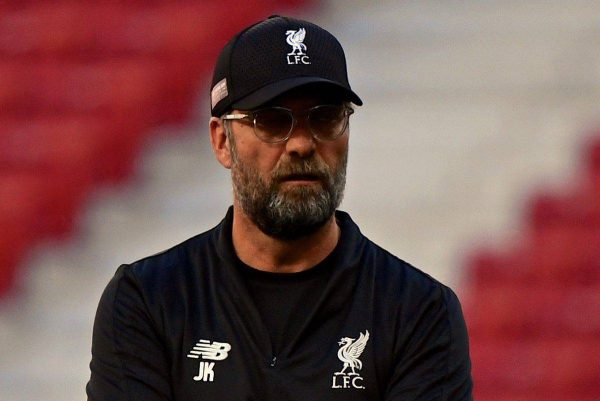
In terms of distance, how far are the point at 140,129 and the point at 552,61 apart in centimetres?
144

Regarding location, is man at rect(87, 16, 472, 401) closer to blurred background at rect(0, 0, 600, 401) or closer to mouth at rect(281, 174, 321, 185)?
mouth at rect(281, 174, 321, 185)

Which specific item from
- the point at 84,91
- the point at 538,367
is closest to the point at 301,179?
the point at 538,367

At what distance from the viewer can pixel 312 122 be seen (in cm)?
190

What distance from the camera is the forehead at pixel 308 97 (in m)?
1.90

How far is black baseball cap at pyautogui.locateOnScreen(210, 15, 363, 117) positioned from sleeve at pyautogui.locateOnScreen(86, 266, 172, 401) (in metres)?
0.33

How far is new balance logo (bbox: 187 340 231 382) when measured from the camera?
1.89 m

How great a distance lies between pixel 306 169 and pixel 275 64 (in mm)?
173

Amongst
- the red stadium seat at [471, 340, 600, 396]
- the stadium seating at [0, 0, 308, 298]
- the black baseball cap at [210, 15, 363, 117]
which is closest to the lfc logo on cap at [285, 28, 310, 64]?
the black baseball cap at [210, 15, 363, 117]

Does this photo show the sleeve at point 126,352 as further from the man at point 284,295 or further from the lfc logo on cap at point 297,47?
the lfc logo on cap at point 297,47

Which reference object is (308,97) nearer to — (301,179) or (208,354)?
(301,179)

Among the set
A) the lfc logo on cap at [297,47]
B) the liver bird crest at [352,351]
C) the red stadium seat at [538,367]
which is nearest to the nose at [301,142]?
the lfc logo on cap at [297,47]

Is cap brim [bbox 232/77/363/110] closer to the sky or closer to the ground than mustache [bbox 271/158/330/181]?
closer to the sky

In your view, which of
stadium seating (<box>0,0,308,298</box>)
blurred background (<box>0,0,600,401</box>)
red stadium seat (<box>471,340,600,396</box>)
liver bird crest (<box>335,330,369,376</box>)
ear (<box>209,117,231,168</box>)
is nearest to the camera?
liver bird crest (<box>335,330,369,376</box>)

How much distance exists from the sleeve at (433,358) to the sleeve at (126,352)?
0.35 metres
